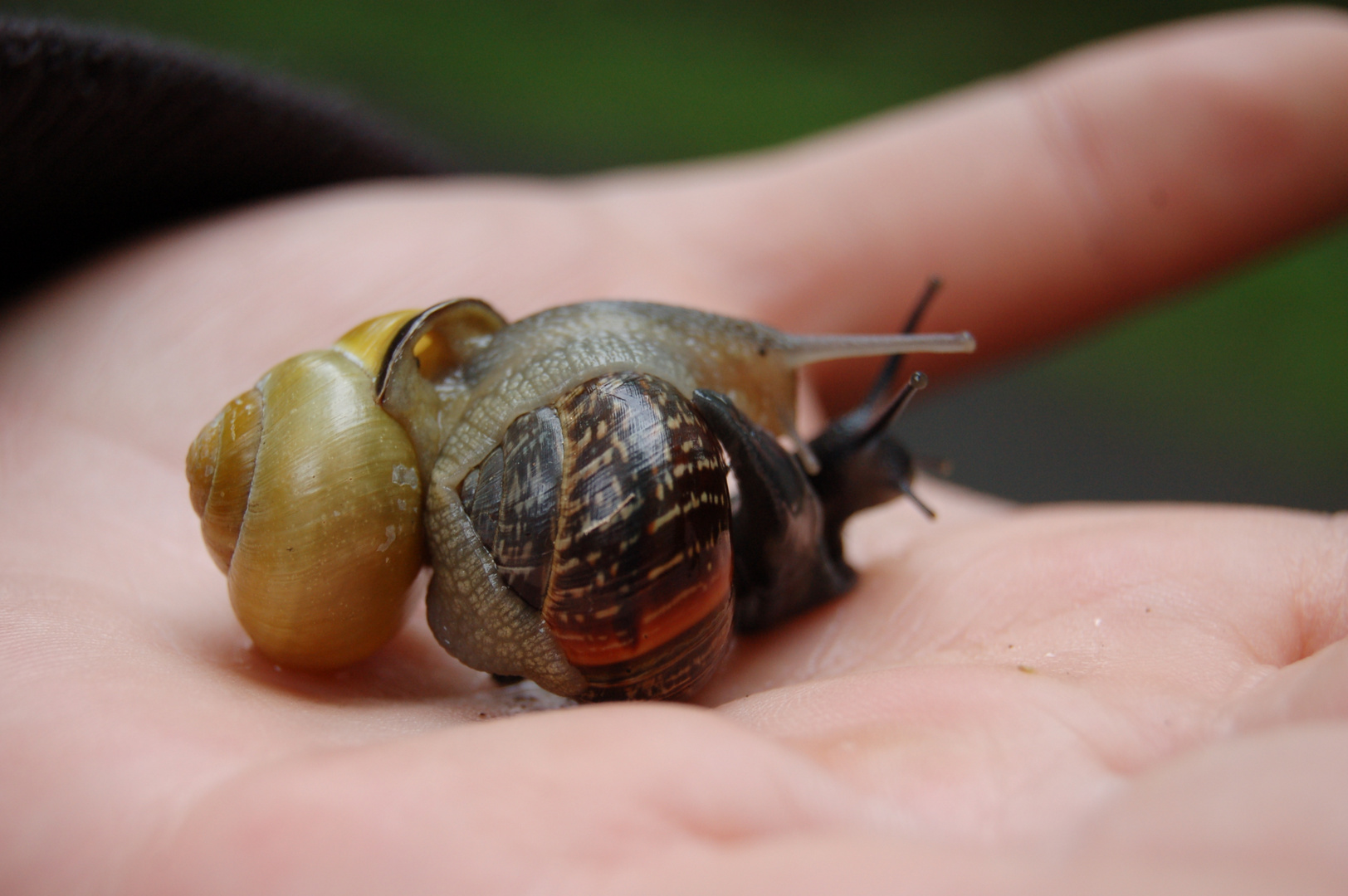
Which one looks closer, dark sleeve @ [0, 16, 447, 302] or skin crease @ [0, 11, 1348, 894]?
skin crease @ [0, 11, 1348, 894]

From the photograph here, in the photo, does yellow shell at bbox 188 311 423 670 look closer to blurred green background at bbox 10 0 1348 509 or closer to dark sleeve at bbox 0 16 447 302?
dark sleeve at bbox 0 16 447 302

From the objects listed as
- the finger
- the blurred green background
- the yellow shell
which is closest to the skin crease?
the finger

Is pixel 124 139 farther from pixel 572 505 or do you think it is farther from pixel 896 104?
pixel 896 104

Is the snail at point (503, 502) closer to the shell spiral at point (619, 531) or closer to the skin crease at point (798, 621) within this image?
the shell spiral at point (619, 531)

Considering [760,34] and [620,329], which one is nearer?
[620,329]

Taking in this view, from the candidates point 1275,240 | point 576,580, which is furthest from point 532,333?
point 1275,240

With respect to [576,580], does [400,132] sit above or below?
above

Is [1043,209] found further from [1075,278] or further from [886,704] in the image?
[886,704]

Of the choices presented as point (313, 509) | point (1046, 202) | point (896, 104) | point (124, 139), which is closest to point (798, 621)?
point (313, 509)
